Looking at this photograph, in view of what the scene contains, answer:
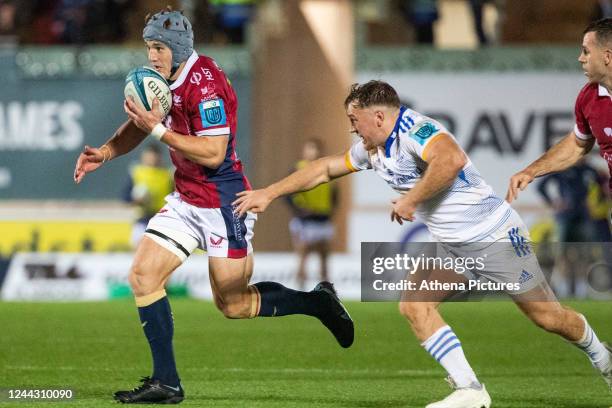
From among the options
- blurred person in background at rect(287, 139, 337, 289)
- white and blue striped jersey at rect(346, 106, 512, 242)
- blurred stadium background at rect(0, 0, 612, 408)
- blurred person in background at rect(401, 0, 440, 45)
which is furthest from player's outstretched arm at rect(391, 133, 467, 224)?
blurred person in background at rect(401, 0, 440, 45)

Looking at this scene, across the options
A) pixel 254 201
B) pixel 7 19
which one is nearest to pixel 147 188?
pixel 7 19

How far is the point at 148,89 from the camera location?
25.6 ft

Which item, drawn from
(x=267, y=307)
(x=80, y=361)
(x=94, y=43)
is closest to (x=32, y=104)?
(x=94, y=43)

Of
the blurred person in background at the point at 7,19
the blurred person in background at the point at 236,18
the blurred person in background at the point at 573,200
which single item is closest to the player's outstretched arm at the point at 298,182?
the blurred person in background at the point at 573,200

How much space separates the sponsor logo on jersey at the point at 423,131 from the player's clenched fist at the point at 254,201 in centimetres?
96

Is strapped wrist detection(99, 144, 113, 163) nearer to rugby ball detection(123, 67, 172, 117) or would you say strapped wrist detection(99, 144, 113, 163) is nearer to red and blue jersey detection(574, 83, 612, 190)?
rugby ball detection(123, 67, 172, 117)

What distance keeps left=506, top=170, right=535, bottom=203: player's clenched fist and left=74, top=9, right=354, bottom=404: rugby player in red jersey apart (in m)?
1.70

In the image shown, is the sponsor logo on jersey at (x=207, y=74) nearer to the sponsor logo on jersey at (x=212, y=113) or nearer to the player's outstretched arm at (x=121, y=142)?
the sponsor logo on jersey at (x=212, y=113)

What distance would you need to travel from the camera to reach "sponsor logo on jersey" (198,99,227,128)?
7965mm

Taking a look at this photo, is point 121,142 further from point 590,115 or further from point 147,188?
point 147,188

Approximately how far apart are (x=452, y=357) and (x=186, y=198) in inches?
80.0

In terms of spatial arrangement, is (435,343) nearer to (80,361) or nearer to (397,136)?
(397,136)

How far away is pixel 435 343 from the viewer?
24.2 feet

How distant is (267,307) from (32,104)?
35.9 ft
